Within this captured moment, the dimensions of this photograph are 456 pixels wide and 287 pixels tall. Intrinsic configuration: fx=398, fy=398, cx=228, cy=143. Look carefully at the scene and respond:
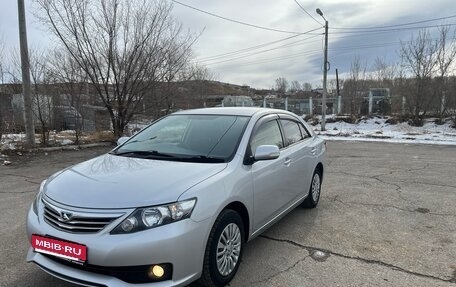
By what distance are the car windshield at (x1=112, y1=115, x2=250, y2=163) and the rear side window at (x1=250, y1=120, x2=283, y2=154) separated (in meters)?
0.18

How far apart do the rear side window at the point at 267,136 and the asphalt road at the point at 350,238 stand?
113cm

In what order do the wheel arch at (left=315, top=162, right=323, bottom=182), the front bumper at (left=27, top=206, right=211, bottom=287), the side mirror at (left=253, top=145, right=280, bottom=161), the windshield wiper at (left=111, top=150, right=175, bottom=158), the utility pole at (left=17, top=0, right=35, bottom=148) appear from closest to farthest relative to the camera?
the front bumper at (left=27, top=206, right=211, bottom=287), the side mirror at (left=253, top=145, right=280, bottom=161), the windshield wiper at (left=111, top=150, right=175, bottom=158), the wheel arch at (left=315, top=162, right=323, bottom=182), the utility pole at (left=17, top=0, right=35, bottom=148)

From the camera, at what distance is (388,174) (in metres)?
8.81

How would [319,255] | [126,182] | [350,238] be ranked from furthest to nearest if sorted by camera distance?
[350,238]
[319,255]
[126,182]

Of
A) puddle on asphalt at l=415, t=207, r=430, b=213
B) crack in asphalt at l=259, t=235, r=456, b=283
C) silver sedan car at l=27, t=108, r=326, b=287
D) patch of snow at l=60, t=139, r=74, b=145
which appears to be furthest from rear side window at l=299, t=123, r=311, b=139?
patch of snow at l=60, t=139, r=74, b=145

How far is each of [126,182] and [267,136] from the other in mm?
1894

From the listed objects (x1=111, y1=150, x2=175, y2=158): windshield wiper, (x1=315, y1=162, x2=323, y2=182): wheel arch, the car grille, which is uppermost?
(x1=111, y1=150, x2=175, y2=158): windshield wiper

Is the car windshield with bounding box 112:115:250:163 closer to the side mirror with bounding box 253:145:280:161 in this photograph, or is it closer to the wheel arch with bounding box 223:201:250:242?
the side mirror with bounding box 253:145:280:161

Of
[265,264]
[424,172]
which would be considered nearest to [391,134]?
[424,172]

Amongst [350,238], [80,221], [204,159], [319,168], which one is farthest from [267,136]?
[80,221]

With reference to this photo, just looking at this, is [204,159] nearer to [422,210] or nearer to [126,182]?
[126,182]

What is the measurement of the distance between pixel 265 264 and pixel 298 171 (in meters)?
1.50

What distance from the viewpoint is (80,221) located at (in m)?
2.90

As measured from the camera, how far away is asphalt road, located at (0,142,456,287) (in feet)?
12.0
